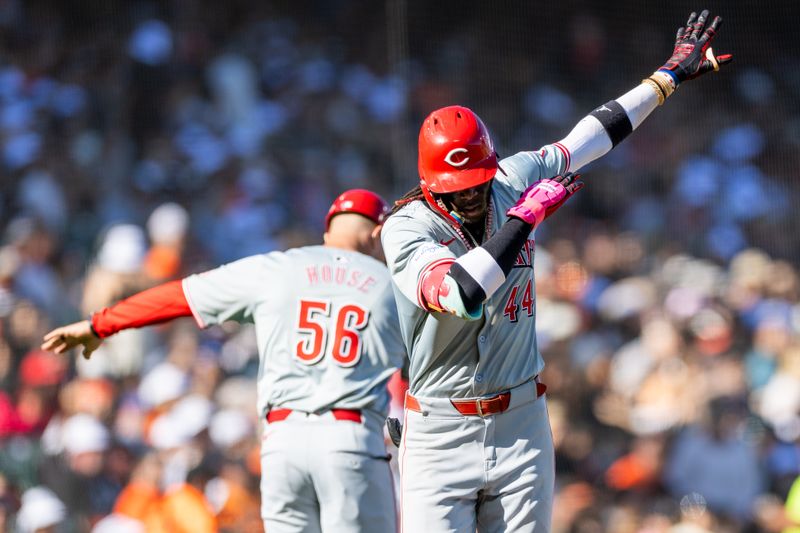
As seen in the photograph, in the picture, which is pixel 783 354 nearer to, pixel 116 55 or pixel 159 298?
pixel 159 298

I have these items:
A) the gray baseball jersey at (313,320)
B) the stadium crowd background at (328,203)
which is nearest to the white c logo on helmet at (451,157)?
the gray baseball jersey at (313,320)

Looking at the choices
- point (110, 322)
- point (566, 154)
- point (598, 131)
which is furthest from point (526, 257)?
point (110, 322)

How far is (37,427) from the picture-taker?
25.2 ft

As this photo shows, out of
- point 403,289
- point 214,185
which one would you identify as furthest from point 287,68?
point 403,289

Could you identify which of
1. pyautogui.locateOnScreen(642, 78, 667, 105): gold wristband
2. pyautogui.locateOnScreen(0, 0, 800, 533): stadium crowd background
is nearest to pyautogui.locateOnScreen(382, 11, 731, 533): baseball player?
Result: pyautogui.locateOnScreen(642, 78, 667, 105): gold wristband

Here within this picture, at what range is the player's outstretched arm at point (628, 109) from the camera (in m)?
4.45

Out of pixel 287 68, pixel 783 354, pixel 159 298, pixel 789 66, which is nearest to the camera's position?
pixel 159 298

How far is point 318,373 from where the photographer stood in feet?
15.8

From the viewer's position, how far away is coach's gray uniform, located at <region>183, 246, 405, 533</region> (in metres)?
4.75

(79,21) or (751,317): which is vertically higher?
(79,21)

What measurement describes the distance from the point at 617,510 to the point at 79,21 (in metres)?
6.51

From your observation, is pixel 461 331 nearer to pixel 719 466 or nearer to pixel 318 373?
pixel 318 373

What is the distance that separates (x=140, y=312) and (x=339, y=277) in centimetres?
85

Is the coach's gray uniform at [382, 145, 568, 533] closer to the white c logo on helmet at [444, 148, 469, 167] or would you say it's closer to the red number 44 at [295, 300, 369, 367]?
the white c logo on helmet at [444, 148, 469, 167]
